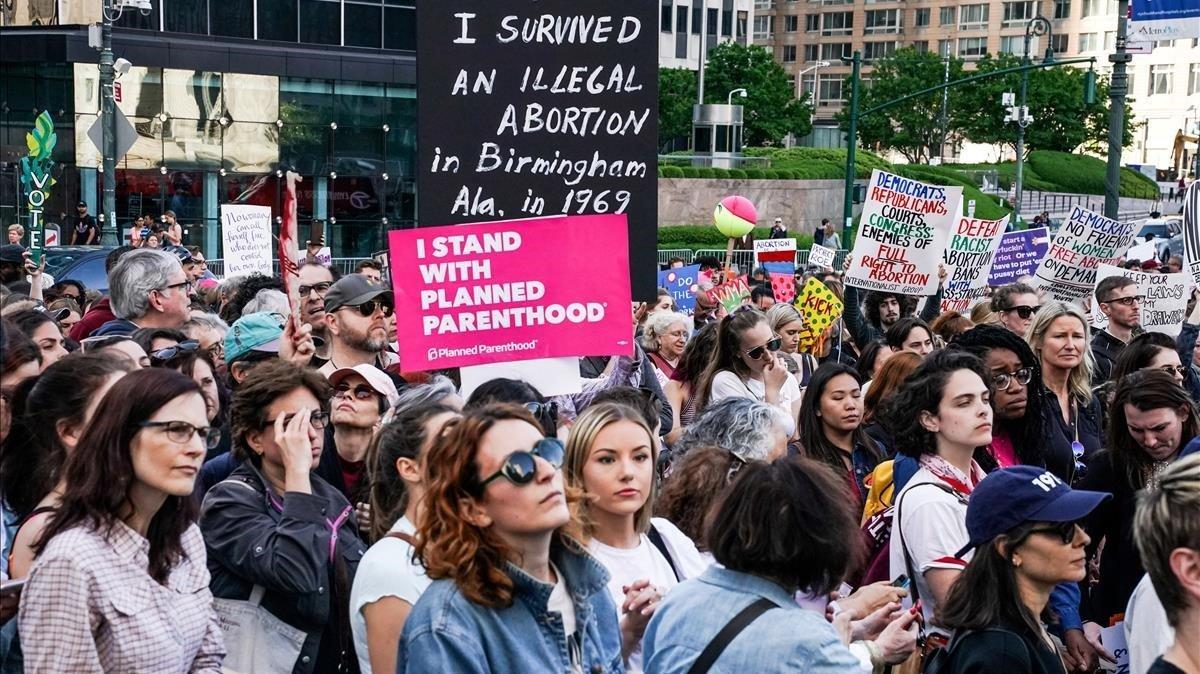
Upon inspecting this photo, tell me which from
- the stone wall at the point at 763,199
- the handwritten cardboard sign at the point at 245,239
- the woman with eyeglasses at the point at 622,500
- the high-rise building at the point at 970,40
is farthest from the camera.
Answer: the high-rise building at the point at 970,40

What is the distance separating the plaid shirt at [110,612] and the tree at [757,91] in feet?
229

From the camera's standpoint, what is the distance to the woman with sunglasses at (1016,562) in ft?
14.1

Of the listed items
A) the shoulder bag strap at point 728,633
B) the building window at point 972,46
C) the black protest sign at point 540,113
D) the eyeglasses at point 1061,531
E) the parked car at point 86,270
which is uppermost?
the building window at point 972,46

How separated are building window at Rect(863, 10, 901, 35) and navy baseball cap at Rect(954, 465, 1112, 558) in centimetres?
11449

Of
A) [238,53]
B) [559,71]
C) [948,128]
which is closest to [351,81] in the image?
[238,53]

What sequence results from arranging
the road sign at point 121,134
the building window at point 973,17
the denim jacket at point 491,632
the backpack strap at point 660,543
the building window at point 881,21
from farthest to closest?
1. the building window at point 881,21
2. the building window at point 973,17
3. the road sign at point 121,134
4. the backpack strap at point 660,543
5. the denim jacket at point 491,632

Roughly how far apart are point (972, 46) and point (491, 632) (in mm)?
114476

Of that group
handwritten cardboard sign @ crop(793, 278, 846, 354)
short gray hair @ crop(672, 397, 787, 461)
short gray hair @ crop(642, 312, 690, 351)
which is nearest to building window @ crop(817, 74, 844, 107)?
handwritten cardboard sign @ crop(793, 278, 846, 354)

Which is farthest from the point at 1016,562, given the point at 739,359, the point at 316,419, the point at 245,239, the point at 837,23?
the point at 837,23

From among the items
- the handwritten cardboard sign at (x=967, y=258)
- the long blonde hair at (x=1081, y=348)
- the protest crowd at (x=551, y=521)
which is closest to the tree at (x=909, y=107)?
the handwritten cardboard sign at (x=967, y=258)

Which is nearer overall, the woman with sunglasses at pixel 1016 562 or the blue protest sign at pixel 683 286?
the woman with sunglasses at pixel 1016 562

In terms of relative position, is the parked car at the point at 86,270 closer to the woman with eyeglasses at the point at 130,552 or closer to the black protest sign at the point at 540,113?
the black protest sign at the point at 540,113

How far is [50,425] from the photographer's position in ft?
15.6

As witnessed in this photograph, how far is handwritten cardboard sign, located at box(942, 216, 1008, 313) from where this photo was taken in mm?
13883
